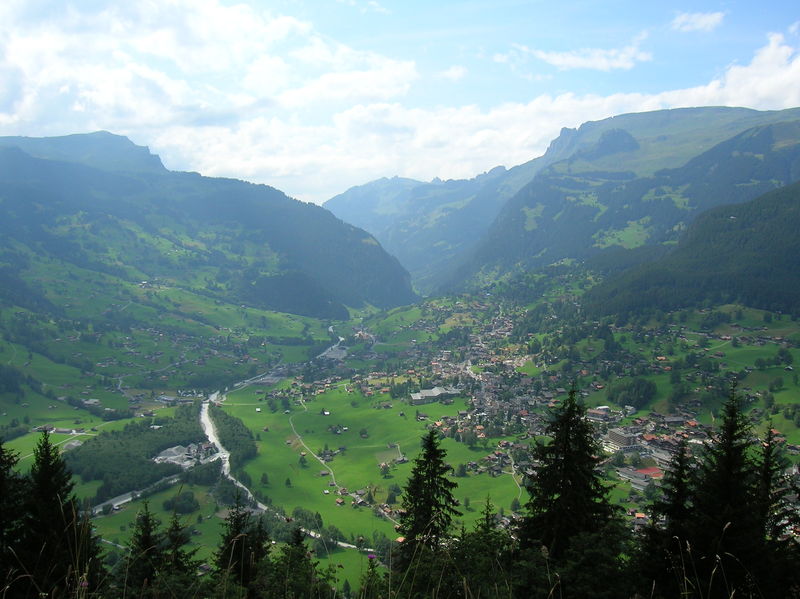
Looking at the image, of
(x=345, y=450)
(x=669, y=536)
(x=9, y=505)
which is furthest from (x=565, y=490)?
(x=345, y=450)

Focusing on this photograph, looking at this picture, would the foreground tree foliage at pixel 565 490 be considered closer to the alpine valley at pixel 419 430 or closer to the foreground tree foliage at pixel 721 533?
the alpine valley at pixel 419 430

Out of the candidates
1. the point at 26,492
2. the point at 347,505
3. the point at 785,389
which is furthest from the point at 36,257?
the point at 785,389

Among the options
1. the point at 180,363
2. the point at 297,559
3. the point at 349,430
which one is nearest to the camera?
the point at 297,559

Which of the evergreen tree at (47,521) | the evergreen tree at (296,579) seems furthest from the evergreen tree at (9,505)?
the evergreen tree at (296,579)

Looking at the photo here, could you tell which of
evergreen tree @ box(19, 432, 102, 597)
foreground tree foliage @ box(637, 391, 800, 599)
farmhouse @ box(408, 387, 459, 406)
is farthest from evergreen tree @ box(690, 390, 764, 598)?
farmhouse @ box(408, 387, 459, 406)

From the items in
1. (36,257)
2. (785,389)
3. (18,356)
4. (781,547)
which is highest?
(36,257)

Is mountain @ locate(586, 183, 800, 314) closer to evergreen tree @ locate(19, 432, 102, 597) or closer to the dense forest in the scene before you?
the dense forest

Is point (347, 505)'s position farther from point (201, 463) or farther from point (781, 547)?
point (781, 547)
